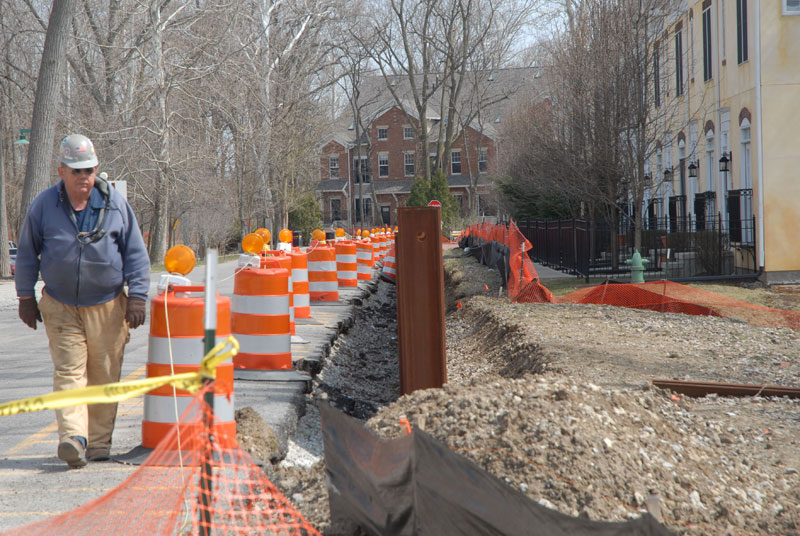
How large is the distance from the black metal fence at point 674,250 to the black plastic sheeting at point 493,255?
1.74 metres

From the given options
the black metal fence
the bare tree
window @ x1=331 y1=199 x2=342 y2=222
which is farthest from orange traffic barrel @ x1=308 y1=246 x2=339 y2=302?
window @ x1=331 y1=199 x2=342 y2=222

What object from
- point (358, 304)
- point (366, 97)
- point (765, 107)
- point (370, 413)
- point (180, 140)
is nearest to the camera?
point (370, 413)

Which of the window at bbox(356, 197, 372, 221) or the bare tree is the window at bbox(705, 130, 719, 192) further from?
the window at bbox(356, 197, 372, 221)

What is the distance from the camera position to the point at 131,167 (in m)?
30.1

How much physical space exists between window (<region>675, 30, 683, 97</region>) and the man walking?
23455 millimetres

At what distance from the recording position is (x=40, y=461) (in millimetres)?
5766

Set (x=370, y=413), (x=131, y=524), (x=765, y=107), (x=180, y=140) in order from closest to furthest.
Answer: (x=131, y=524), (x=370, y=413), (x=765, y=107), (x=180, y=140)

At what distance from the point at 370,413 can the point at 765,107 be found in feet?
46.4

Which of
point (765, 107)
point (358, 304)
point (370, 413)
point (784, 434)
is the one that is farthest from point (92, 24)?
point (784, 434)

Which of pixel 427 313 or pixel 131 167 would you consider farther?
pixel 131 167

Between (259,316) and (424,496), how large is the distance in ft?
17.3

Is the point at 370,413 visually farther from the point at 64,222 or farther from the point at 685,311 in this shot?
the point at 685,311

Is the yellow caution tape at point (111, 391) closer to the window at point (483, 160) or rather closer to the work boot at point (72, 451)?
the work boot at point (72, 451)

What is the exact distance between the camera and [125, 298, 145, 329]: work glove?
582 cm
